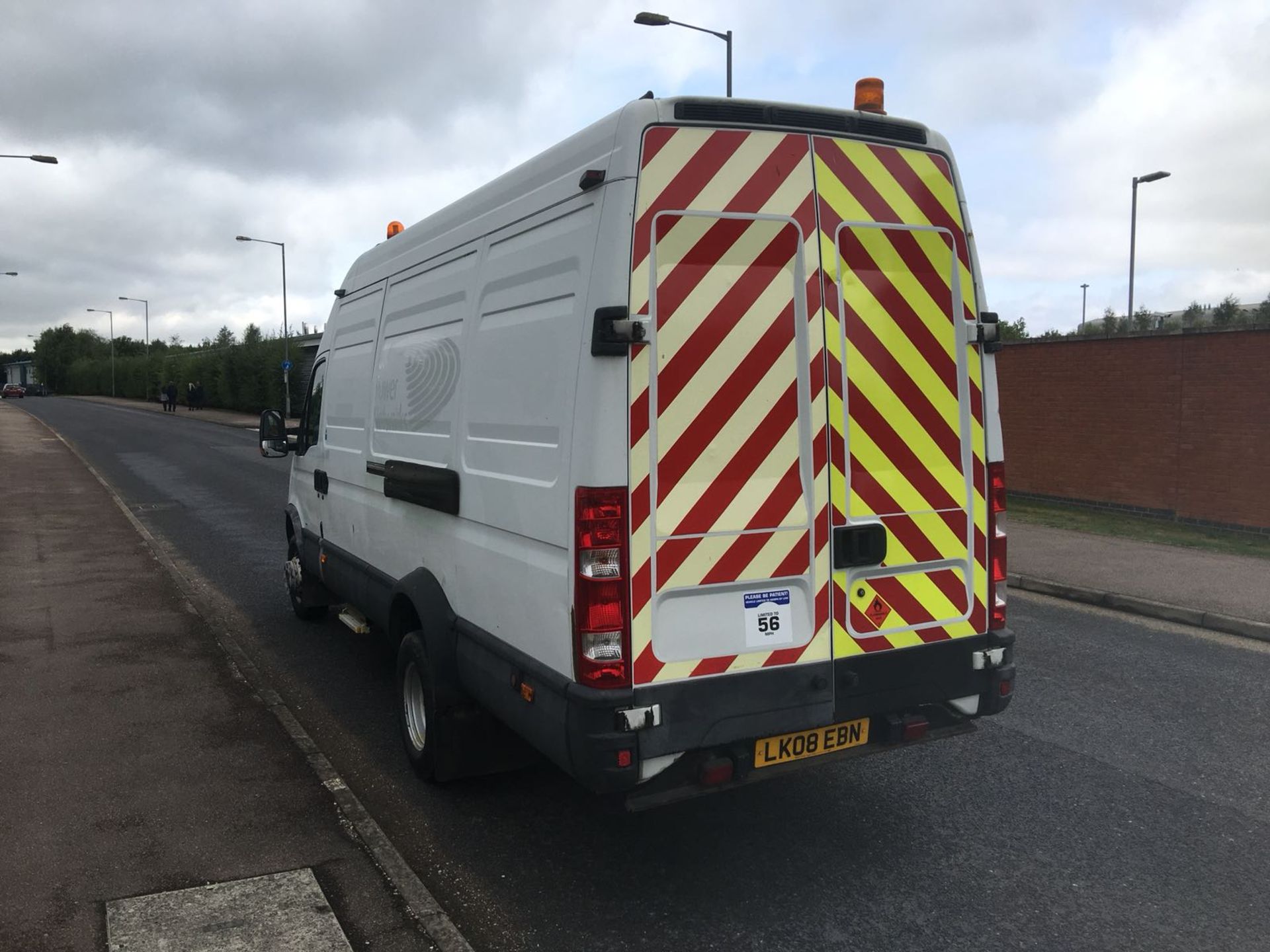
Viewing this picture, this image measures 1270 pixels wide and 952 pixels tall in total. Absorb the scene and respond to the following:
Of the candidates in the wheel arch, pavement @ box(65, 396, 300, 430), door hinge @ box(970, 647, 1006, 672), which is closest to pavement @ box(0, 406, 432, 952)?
the wheel arch

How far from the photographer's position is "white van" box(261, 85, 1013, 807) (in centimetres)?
331

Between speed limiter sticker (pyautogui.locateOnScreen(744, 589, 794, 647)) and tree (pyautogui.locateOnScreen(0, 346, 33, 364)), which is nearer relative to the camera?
speed limiter sticker (pyautogui.locateOnScreen(744, 589, 794, 647))

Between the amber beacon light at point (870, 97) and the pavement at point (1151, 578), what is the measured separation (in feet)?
19.6

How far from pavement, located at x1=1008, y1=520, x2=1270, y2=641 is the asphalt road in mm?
1607

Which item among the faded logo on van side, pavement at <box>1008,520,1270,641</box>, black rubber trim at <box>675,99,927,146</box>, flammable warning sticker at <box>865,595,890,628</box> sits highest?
black rubber trim at <box>675,99,927,146</box>

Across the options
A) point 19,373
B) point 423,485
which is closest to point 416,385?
point 423,485

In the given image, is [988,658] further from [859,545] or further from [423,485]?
[423,485]

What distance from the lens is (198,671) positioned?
651 cm

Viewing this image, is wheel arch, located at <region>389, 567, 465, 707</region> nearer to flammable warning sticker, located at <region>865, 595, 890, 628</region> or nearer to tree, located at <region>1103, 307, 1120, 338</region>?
flammable warning sticker, located at <region>865, 595, 890, 628</region>

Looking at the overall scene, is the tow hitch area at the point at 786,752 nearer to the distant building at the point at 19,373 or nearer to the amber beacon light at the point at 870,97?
the amber beacon light at the point at 870,97

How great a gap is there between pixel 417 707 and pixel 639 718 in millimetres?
1883

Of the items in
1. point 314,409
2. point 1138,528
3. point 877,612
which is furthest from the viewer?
point 1138,528

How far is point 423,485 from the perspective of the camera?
15.2 ft

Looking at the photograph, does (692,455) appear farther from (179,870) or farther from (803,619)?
(179,870)
